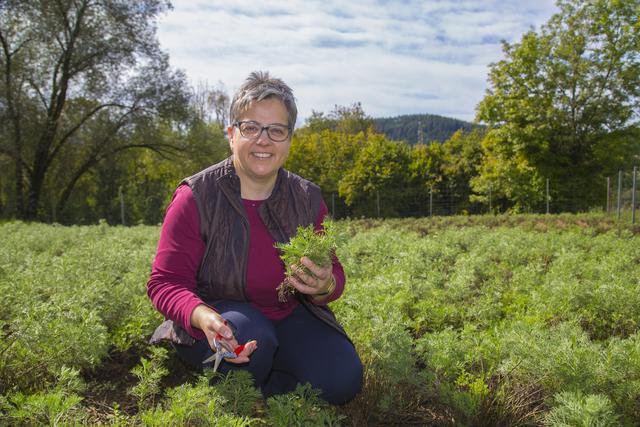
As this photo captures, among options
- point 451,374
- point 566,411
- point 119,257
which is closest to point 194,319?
point 451,374

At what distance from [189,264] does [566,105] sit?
26.2 meters

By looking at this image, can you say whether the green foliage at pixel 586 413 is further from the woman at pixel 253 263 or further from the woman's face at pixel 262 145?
the woman's face at pixel 262 145

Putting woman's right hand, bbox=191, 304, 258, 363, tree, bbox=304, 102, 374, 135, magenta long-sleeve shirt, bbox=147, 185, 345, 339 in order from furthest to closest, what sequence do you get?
tree, bbox=304, 102, 374, 135 → magenta long-sleeve shirt, bbox=147, 185, 345, 339 → woman's right hand, bbox=191, 304, 258, 363

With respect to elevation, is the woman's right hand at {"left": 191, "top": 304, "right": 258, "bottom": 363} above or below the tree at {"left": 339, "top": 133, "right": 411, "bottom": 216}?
below

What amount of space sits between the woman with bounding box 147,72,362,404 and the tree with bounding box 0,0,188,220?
22.1 metres

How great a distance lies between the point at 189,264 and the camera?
2676 millimetres

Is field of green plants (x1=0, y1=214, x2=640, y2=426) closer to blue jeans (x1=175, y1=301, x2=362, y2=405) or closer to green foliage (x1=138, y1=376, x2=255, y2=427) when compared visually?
green foliage (x1=138, y1=376, x2=255, y2=427)

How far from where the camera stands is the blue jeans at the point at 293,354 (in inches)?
101

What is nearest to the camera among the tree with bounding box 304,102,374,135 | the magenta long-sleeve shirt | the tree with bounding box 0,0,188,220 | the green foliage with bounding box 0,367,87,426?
the green foliage with bounding box 0,367,87,426

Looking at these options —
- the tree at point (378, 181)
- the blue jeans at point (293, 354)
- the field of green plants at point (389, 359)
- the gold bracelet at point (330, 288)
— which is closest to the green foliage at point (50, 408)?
the field of green plants at point (389, 359)

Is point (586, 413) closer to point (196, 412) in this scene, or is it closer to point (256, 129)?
point (196, 412)

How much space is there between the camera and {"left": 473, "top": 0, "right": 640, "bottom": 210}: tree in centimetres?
2411

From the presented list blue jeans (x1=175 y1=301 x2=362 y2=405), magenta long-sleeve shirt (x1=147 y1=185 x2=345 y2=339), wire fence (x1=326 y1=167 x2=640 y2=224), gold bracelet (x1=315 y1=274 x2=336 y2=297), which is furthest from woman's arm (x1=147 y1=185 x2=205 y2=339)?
wire fence (x1=326 y1=167 x2=640 y2=224)

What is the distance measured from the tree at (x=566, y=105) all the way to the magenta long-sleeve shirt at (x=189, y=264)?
75.5ft
